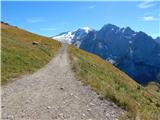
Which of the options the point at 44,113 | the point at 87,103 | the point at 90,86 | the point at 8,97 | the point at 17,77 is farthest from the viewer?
the point at 17,77

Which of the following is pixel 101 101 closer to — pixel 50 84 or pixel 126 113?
pixel 126 113

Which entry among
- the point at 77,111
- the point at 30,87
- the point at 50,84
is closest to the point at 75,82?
the point at 50,84

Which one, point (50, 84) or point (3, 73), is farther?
point (3, 73)

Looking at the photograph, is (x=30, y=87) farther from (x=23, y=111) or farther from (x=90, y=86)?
(x=23, y=111)

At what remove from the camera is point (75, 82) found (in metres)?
27.0

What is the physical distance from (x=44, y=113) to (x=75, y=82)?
1121 cm

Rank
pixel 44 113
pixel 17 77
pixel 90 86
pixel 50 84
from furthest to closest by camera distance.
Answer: pixel 17 77 → pixel 50 84 → pixel 90 86 → pixel 44 113

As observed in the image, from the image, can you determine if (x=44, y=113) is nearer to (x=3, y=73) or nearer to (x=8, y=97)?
(x=8, y=97)

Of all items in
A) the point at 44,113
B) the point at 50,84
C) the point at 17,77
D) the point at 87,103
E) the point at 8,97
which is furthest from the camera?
the point at 17,77

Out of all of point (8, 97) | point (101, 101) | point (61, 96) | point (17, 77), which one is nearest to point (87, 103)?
point (101, 101)

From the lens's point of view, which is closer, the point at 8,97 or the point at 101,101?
the point at 101,101

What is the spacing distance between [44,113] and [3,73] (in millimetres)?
15862

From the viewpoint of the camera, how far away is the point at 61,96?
20.5 metres

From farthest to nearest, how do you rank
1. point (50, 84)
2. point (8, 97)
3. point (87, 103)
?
point (50, 84)
point (8, 97)
point (87, 103)
